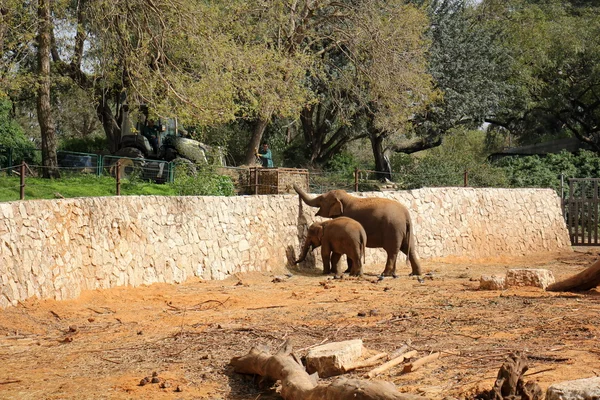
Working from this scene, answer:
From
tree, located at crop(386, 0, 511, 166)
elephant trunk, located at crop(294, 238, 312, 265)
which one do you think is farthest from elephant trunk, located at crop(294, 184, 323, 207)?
tree, located at crop(386, 0, 511, 166)

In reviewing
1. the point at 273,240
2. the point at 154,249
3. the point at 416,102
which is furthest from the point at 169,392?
the point at 416,102

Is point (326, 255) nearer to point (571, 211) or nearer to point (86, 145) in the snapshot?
point (571, 211)

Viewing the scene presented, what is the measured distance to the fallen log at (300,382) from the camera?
20.4 ft

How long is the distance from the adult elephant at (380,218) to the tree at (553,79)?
2237cm

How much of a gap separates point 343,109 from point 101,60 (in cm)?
1369

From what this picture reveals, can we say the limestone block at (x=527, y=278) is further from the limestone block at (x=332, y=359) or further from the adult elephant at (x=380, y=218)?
the limestone block at (x=332, y=359)

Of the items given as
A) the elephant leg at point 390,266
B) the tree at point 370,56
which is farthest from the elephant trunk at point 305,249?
the tree at point 370,56

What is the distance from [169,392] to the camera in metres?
8.00

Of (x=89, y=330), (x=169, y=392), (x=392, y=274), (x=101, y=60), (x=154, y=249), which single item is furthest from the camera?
(x=101, y=60)

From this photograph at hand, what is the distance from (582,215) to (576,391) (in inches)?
904

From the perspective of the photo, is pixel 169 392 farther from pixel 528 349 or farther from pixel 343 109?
pixel 343 109

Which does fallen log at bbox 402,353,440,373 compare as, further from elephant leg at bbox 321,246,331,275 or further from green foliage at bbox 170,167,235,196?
green foliage at bbox 170,167,235,196

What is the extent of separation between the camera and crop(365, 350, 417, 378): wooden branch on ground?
785 centimetres

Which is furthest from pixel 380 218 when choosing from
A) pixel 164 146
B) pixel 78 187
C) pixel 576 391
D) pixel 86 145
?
pixel 86 145
